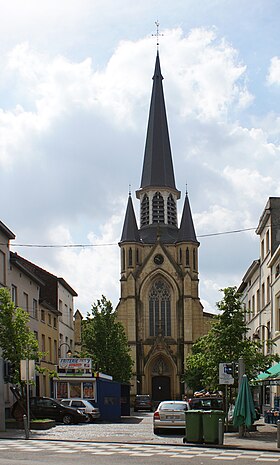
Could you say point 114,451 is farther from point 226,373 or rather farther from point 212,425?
point 226,373

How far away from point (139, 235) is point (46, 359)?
1520 inches

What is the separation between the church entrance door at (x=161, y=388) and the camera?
83.5m

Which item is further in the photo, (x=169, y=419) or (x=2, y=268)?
(x=2, y=268)

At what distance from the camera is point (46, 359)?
5375 centimetres

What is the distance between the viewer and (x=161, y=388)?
83.8 metres

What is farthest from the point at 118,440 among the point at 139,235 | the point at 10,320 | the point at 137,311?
the point at 139,235

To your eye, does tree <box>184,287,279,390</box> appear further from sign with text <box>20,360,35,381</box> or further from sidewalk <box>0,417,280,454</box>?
sign with text <box>20,360,35,381</box>

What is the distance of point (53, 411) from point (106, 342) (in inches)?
944

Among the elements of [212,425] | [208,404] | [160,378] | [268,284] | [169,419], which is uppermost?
[268,284]

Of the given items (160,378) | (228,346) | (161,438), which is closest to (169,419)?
(161,438)

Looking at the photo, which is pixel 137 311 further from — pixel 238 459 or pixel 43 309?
pixel 238 459

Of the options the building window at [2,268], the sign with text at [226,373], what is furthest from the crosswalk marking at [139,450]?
the building window at [2,268]

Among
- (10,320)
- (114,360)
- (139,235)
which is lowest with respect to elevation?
(114,360)

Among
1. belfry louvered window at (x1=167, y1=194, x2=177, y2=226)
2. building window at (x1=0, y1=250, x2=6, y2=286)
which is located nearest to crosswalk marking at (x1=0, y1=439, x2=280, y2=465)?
building window at (x1=0, y1=250, x2=6, y2=286)
